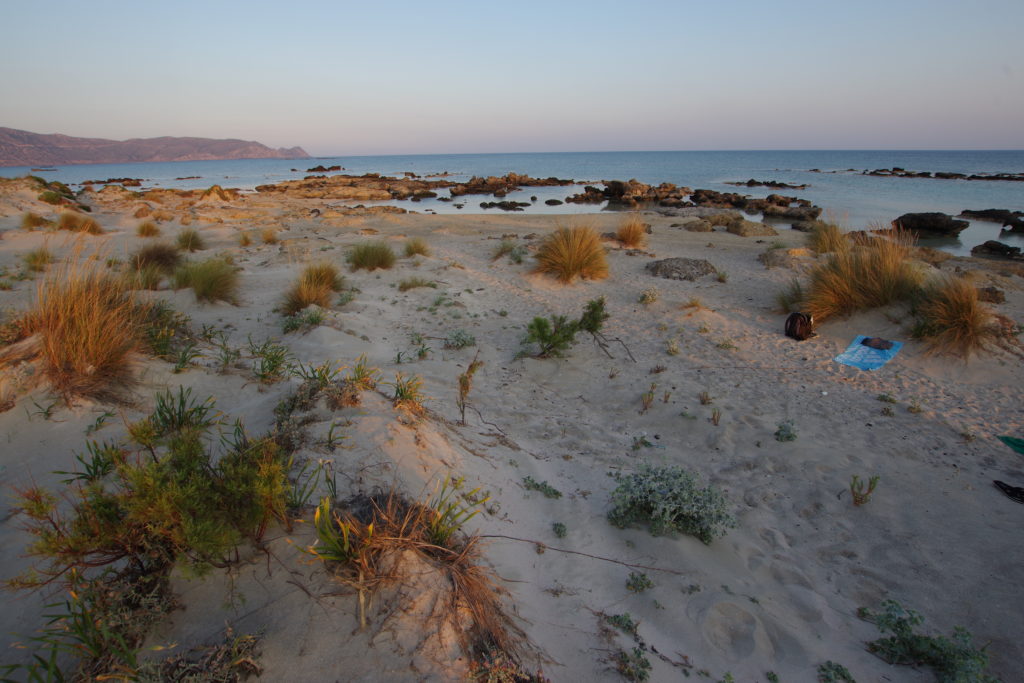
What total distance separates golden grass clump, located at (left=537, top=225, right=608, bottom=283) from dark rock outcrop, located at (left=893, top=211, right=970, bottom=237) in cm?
1338

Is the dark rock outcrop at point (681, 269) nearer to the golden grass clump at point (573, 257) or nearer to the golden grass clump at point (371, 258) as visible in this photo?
the golden grass clump at point (573, 257)

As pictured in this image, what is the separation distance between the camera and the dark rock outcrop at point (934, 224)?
634 inches

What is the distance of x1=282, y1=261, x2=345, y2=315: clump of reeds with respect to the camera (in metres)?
6.67

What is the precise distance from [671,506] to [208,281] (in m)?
6.82

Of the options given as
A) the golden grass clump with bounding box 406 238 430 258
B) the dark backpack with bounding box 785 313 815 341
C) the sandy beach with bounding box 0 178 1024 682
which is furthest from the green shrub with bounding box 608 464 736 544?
the golden grass clump with bounding box 406 238 430 258

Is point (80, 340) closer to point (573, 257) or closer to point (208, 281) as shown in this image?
point (208, 281)

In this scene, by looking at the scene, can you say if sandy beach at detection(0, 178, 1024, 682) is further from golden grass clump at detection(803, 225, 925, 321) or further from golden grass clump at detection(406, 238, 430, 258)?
golden grass clump at detection(406, 238, 430, 258)

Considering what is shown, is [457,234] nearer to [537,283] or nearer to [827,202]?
[537,283]

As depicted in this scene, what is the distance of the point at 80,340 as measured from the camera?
10.7 feet

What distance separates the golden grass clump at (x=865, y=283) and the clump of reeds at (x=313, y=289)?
22.5 ft

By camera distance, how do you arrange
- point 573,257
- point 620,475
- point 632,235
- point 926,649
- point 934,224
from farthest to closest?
point 934,224, point 632,235, point 573,257, point 620,475, point 926,649

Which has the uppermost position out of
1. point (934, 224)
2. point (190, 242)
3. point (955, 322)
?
point (934, 224)

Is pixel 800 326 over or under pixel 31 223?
under

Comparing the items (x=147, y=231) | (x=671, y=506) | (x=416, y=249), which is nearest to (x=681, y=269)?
(x=416, y=249)
